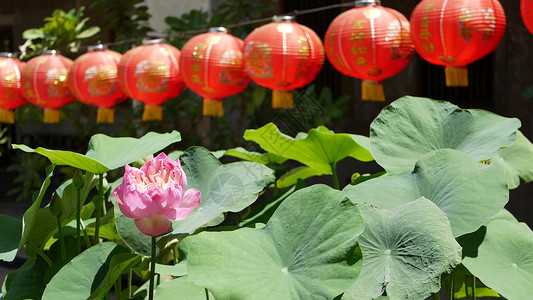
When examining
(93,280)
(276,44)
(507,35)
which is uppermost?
(93,280)

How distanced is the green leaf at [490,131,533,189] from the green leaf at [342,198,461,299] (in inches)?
10.1

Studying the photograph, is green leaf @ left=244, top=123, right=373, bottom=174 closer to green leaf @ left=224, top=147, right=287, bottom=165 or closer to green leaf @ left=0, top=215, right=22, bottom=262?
green leaf @ left=224, top=147, right=287, bottom=165

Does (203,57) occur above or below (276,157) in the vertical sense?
below

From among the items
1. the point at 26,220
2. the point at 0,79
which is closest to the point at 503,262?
the point at 26,220

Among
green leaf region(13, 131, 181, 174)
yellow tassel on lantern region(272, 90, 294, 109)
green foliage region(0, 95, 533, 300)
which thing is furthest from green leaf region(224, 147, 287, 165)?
yellow tassel on lantern region(272, 90, 294, 109)

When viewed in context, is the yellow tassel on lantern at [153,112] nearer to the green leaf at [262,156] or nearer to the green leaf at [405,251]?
the green leaf at [262,156]

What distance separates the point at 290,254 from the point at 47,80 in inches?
112

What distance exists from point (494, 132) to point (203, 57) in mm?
1908

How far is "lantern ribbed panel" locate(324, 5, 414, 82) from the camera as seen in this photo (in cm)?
213

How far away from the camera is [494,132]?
0.65 m

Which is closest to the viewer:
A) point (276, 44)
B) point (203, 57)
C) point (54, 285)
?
point (54, 285)

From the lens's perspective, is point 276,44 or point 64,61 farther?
point 64,61

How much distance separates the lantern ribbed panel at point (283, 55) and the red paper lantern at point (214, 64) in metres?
0.10

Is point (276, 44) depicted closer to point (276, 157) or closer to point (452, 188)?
point (276, 157)
